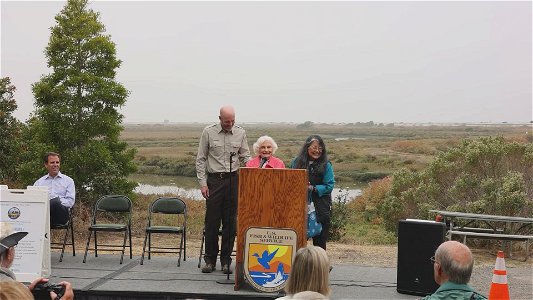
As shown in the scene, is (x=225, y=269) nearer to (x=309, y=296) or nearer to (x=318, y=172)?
(x=318, y=172)

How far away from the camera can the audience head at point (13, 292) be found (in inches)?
99.3

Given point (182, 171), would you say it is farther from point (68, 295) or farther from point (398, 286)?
point (68, 295)

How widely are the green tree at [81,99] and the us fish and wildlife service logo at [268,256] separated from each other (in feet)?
21.4

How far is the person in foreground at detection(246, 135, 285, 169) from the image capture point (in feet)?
23.9

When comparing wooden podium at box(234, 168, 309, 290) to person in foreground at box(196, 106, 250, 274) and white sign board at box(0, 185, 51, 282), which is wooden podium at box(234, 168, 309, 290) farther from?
white sign board at box(0, 185, 51, 282)

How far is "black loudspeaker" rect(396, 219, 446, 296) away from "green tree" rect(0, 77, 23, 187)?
1108cm

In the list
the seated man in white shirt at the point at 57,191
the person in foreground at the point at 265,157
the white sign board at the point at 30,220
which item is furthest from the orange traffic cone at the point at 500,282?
the seated man in white shirt at the point at 57,191

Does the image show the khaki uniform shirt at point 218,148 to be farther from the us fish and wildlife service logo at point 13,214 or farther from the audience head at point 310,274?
the audience head at point 310,274

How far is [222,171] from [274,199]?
111 centimetres

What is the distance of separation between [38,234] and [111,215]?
18.6 ft

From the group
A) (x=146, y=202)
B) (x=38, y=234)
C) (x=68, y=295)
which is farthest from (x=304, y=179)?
(x=146, y=202)

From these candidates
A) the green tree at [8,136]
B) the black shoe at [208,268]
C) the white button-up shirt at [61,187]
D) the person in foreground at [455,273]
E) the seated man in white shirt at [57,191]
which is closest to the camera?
the person in foreground at [455,273]

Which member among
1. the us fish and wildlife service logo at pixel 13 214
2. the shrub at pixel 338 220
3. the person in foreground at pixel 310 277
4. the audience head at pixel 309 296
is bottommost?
the shrub at pixel 338 220

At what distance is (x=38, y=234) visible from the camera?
7.64 metres
